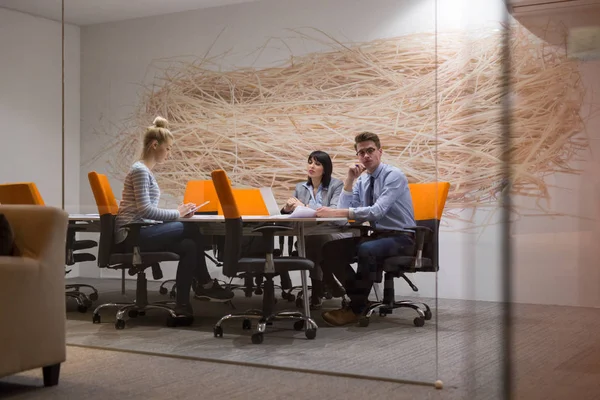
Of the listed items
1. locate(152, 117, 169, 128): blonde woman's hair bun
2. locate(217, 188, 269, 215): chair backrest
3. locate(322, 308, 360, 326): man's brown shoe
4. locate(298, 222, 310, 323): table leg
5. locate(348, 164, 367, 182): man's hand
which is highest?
locate(152, 117, 169, 128): blonde woman's hair bun

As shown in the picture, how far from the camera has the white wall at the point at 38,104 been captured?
514 cm

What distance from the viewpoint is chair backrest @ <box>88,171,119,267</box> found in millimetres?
4879

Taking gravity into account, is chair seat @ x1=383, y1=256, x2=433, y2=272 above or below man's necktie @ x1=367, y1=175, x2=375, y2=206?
below

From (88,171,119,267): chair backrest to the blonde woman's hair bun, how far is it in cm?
51

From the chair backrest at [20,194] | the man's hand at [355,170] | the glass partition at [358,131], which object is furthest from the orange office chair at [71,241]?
the man's hand at [355,170]

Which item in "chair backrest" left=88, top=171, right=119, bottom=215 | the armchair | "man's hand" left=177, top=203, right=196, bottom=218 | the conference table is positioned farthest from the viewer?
"chair backrest" left=88, top=171, right=119, bottom=215

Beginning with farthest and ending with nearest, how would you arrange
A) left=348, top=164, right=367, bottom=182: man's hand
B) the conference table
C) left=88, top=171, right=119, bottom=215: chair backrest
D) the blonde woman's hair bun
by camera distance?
left=88, top=171, right=119, bottom=215: chair backrest
the blonde woman's hair bun
the conference table
left=348, top=164, right=367, bottom=182: man's hand

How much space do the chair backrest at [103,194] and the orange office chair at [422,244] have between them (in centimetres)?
183

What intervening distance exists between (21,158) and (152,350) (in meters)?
1.61

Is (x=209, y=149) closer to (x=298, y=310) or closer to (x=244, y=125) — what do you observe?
(x=244, y=125)

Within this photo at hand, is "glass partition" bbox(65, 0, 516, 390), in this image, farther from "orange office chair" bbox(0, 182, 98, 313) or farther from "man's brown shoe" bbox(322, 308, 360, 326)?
"orange office chair" bbox(0, 182, 98, 313)

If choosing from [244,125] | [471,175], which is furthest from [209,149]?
[471,175]

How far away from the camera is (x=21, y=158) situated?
521cm

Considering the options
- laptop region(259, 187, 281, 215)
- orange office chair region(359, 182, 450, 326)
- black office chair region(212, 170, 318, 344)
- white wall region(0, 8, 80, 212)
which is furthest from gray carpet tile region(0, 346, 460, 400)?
white wall region(0, 8, 80, 212)
